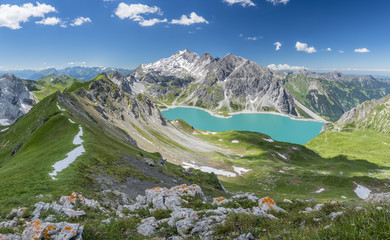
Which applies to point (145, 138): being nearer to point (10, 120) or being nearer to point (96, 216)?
point (96, 216)

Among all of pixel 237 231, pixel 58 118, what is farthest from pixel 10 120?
pixel 237 231

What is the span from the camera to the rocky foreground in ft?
29.4

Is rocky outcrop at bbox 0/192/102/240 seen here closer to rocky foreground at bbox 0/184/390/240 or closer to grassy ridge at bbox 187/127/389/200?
rocky foreground at bbox 0/184/390/240

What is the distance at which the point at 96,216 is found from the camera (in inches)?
528

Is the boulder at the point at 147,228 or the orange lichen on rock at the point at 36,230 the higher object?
the orange lichen on rock at the point at 36,230

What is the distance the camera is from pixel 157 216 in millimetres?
13891

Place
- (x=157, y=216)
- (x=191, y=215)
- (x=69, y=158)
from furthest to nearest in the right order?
(x=69, y=158) < (x=157, y=216) < (x=191, y=215)

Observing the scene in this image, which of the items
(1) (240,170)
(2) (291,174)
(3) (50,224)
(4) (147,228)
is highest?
(3) (50,224)

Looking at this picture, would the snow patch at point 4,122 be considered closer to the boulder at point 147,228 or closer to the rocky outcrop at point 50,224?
the rocky outcrop at point 50,224

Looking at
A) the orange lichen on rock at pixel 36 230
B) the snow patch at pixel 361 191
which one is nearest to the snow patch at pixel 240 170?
the snow patch at pixel 361 191

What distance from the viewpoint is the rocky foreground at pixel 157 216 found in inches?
353

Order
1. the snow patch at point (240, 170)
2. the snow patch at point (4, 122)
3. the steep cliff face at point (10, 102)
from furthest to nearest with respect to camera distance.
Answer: the steep cliff face at point (10, 102), the snow patch at point (4, 122), the snow patch at point (240, 170)

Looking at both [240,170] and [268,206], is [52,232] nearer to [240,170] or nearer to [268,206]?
[268,206]

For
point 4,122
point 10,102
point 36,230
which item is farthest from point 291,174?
point 10,102
